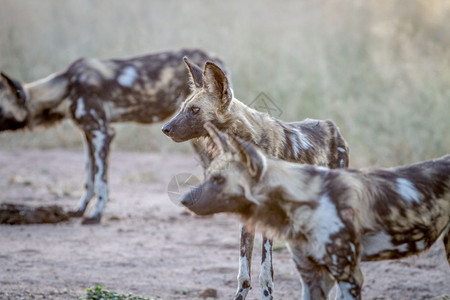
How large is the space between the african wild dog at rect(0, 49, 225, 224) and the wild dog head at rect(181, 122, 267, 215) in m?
4.03

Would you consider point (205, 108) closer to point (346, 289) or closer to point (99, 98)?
point (346, 289)

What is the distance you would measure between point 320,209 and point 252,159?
0.38 m

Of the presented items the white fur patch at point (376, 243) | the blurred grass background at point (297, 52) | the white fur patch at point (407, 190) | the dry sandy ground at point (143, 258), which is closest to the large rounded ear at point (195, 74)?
the dry sandy ground at point (143, 258)

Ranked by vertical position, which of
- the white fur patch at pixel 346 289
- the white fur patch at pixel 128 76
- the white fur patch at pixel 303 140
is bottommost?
the white fur patch at pixel 346 289

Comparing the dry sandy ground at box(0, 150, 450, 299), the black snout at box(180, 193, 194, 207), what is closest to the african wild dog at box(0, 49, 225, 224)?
the dry sandy ground at box(0, 150, 450, 299)

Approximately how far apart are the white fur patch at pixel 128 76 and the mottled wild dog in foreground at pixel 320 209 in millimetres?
4738

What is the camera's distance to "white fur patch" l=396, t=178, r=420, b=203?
3418mm

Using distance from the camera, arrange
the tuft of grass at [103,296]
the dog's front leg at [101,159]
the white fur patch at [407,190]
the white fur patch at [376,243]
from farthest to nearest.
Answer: the dog's front leg at [101,159]
the tuft of grass at [103,296]
the white fur patch at [407,190]
the white fur patch at [376,243]

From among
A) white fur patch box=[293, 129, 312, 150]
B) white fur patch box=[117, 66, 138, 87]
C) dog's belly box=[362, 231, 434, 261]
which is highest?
white fur patch box=[117, 66, 138, 87]

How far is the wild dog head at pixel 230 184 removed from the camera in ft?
10.3

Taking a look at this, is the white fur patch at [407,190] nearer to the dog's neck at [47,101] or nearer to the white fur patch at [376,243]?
the white fur patch at [376,243]

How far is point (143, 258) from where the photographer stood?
570cm

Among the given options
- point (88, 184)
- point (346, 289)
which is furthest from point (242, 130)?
point (88, 184)

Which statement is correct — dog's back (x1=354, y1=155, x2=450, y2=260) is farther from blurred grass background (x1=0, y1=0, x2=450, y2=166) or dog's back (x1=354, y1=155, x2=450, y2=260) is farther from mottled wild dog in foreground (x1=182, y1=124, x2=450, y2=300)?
blurred grass background (x1=0, y1=0, x2=450, y2=166)
